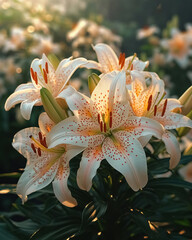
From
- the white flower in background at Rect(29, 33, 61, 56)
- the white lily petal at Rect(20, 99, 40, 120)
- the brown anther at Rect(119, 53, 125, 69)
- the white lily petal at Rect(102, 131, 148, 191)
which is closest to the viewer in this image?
the white lily petal at Rect(102, 131, 148, 191)

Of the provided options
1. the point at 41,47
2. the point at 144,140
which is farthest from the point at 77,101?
the point at 41,47

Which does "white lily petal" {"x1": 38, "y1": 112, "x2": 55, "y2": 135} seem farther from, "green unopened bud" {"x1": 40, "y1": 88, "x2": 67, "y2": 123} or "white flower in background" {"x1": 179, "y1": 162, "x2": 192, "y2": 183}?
"white flower in background" {"x1": 179, "y1": 162, "x2": 192, "y2": 183}

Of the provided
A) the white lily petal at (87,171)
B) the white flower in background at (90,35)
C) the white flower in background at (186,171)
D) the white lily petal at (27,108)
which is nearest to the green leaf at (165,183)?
the white lily petal at (87,171)

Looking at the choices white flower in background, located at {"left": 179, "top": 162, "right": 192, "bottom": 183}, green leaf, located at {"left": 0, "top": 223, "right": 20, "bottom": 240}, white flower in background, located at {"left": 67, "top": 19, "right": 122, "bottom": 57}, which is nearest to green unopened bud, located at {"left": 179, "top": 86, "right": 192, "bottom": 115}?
green leaf, located at {"left": 0, "top": 223, "right": 20, "bottom": 240}

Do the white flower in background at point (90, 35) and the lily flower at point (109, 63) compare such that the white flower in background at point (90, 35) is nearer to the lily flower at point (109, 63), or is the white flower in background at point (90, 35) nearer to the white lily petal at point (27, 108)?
the lily flower at point (109, 63)

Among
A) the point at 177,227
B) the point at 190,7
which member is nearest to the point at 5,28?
the point at 177,227

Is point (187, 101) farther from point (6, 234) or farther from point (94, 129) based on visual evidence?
point (6, 234)
